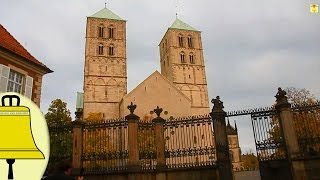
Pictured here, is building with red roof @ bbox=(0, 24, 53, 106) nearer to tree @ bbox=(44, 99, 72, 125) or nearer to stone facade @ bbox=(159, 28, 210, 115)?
tree @ bbox=(44, 99, 72, 125)

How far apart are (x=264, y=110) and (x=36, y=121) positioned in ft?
36.4

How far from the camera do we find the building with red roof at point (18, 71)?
16.0 metres

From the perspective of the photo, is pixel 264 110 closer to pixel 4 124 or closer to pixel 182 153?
pixel 182 153

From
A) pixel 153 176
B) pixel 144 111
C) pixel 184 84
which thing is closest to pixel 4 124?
pixel 153 176

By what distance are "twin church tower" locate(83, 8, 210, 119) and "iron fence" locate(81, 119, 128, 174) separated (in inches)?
1153

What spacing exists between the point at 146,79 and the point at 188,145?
33.9 metres

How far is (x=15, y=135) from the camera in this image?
90.7 inches

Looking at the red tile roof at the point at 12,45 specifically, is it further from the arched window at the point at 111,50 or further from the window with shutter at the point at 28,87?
the arched window at the point at 111,50

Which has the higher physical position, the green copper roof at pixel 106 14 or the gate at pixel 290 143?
the green copper roof at pixel 106 14

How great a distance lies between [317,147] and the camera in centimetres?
1136

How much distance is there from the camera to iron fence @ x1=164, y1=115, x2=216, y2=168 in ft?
40.0

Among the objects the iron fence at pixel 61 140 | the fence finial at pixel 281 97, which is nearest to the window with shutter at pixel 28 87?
the iron fence at pixel 61 140

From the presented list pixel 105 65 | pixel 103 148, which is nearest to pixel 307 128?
pixel 103 148

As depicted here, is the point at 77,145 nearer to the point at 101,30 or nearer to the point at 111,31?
the point at 101,30
